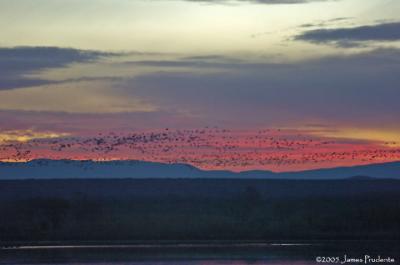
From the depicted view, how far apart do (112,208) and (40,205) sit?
4707 mm

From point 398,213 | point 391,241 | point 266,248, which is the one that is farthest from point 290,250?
point 398,213

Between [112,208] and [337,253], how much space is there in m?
33.6

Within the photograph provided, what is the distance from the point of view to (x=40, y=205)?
72.0 m

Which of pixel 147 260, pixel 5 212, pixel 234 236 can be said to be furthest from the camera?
pixel 5 212

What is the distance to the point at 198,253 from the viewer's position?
4100 cm

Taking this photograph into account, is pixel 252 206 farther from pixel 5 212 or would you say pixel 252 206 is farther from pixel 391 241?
pixel 391 241

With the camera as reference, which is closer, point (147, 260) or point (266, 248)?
point (147, 260)

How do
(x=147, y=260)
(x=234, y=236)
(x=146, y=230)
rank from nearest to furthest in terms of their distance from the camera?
(x=147, y=260), (x=234, y=236), (x=146, y=230)

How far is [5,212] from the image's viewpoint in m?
70.1

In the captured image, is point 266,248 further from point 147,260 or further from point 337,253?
point 147,260

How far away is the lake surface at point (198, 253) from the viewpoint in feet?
126

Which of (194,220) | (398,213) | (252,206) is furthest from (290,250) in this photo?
(252,206)

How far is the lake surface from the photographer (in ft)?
126

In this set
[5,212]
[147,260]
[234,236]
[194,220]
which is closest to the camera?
[147,260]
